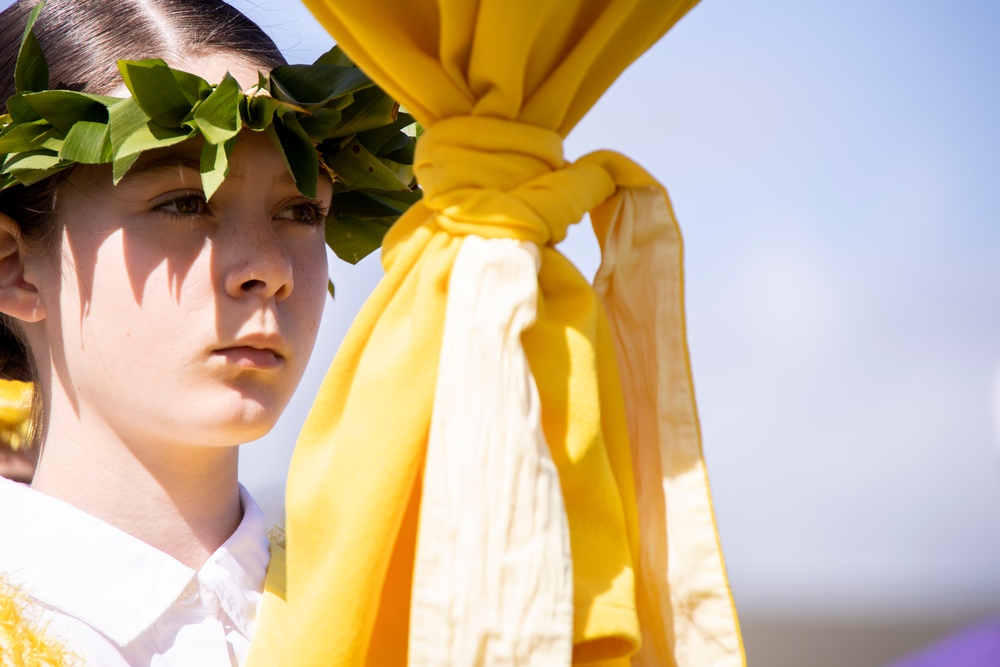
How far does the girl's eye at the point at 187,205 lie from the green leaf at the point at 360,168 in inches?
9.5

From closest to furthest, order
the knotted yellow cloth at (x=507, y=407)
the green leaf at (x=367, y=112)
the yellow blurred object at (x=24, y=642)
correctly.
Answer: the knotted yellow cloth at (x=507, y=407)
the yellow blurred object at (x=24, y=642)
the green leaf at (x=367, y=112)

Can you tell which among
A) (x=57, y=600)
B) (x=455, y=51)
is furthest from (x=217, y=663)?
(x=455, y=51)

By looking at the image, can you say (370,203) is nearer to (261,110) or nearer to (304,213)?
(304,213)

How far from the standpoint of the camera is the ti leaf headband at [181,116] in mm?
1105

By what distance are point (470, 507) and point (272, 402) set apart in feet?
1.48

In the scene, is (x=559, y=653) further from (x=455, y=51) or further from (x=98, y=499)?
(x=98, y=499)

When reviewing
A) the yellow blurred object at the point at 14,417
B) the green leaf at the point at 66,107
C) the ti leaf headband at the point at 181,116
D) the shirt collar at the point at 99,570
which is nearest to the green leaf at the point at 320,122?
the ti leaf headband at the point at 181,116

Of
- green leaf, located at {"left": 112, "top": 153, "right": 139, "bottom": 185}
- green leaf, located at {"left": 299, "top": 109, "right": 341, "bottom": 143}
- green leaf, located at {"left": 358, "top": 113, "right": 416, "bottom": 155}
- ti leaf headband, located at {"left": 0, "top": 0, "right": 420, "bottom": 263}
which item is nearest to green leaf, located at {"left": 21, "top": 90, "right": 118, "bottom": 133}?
ti leaf headband, located at {"left": 0, "top": 0, "right": 420, "bottom": 263}

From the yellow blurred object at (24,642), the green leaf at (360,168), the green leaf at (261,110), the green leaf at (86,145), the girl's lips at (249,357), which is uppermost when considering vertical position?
the green leaf at (360,168)

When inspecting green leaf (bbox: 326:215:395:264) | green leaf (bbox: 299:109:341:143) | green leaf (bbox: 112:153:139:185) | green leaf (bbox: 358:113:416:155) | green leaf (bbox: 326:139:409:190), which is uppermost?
green leaf (bbox: 358:113:416:155)

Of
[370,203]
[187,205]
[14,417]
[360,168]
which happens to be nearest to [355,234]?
[370,203]

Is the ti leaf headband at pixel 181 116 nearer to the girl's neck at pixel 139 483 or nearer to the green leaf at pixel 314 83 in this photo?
the green leaf at pixel 314 83

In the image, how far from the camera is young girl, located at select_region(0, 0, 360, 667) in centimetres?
112

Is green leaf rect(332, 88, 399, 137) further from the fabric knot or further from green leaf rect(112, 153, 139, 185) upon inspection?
the fabric knot
